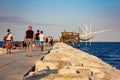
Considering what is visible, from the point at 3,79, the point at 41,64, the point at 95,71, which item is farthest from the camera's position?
the point at 95,71

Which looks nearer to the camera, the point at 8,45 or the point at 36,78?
the point at 36,78

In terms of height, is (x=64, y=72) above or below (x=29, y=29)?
below

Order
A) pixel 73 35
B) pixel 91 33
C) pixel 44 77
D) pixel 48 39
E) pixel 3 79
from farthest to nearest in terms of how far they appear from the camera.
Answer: pixel 91 33 < pixel 73 35 < pixel 48 39 < pixel 3 79 < pixel 44 77

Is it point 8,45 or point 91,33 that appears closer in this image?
point 8,45

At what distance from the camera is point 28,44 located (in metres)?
17.5

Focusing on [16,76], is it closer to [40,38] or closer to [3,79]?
[3,79]

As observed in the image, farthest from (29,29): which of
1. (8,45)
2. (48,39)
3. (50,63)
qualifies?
(48,39)

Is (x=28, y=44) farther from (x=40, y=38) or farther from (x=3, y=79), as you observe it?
Result: (x=3, y=79)

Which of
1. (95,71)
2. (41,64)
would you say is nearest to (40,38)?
(95,71)

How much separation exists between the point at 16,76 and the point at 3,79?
1.69 ft

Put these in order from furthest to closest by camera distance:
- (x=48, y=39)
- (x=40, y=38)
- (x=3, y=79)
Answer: (x=48, y=39) → (x=40, y=38) → (x=3, y=79)

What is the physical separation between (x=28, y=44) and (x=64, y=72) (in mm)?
9319

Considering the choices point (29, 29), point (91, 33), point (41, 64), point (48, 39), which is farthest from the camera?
point (91, 33)

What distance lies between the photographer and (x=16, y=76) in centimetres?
884
